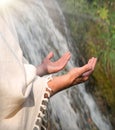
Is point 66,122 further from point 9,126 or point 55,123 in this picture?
point 9,126

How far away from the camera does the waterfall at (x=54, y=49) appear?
1800 mm

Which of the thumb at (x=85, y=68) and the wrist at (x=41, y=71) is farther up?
the thumb at (x=85, y=68)

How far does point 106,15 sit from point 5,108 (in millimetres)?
1617

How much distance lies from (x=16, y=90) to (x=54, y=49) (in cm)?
132

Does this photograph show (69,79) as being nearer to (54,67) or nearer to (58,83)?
(58,83)

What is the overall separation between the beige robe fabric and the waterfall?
3.03 feet

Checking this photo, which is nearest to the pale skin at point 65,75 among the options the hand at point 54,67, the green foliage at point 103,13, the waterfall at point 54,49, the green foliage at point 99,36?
the hand at point 54,67

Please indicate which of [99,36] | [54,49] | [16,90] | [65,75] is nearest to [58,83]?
[65,75]

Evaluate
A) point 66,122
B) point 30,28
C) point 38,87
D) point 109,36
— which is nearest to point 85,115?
point 66,122

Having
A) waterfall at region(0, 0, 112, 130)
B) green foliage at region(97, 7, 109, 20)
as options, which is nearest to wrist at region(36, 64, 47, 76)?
waterfall at region(0, 0, 112, 130)

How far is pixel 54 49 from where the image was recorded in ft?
6.64

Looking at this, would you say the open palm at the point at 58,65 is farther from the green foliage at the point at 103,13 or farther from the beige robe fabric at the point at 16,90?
the green foliage at the point at 103,13

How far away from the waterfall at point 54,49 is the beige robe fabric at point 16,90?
0.92 meters

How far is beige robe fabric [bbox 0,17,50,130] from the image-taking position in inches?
28.3
